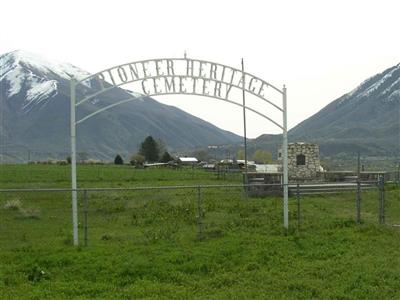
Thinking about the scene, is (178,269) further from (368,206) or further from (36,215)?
(368,206)

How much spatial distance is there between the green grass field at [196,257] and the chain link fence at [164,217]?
0.05m

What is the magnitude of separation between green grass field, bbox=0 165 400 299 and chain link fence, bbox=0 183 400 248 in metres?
0.05

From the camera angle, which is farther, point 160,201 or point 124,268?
point 160,201

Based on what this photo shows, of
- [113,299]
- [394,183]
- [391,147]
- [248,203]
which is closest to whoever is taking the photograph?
[113,299]

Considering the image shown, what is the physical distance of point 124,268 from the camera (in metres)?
9.92

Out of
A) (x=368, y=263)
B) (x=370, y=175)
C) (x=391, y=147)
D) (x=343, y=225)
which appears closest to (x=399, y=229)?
(x=343, y=225)

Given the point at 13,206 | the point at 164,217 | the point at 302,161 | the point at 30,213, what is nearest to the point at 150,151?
the point at 302,161

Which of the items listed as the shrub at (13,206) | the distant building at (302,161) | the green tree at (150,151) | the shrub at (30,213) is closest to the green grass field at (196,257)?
the shrub at (30,213)

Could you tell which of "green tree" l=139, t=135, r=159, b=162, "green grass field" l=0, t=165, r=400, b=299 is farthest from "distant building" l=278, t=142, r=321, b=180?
"green tree" l=139, t=135, r=159, b=162

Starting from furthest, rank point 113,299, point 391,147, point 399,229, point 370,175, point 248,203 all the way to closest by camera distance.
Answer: point 391,147
point 370,175
point 248,203
point 399,229
point 113,299

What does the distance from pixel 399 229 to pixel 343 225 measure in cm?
132

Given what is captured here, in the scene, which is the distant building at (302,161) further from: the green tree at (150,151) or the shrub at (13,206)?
the green tree at (150,151)

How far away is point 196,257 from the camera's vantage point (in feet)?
35.2

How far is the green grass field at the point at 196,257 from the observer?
8922 millimetres
